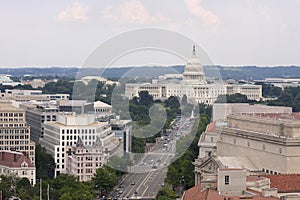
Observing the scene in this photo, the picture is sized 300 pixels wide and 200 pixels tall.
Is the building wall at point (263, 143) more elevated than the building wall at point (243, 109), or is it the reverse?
the building wall at point (243, 109)

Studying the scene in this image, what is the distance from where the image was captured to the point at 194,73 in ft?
614

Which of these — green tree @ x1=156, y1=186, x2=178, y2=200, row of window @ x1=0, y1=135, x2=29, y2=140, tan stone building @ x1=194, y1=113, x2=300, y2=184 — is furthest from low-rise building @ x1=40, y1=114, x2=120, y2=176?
green tree @ x1=156, y1=186, x2=178, y2=200

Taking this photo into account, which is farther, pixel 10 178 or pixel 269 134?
pixel 10 178

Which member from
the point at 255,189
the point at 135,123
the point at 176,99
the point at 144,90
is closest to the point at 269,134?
the point at 255,189

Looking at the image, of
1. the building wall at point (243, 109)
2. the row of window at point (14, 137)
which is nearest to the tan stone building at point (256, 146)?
the building wall at point (243, 109)

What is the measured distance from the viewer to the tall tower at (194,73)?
7005 inches

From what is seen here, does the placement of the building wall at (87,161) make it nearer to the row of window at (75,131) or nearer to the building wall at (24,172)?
the row of window at (75,131)

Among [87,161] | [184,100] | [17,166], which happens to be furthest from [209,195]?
[184,100]

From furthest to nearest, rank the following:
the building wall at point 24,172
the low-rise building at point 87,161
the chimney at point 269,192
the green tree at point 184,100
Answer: the green tree at point 184,100, the low-rise building at point 87,161, the building wall at point 24,172, the chimney at point 269,192

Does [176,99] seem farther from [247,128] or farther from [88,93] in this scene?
[247,128]

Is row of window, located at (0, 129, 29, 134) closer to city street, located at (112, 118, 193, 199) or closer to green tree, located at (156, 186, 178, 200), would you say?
city street, located at (112, 118, 193, 199)

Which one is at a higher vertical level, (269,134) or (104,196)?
(269,134)

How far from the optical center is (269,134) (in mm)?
68188

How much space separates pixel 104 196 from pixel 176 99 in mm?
97997
